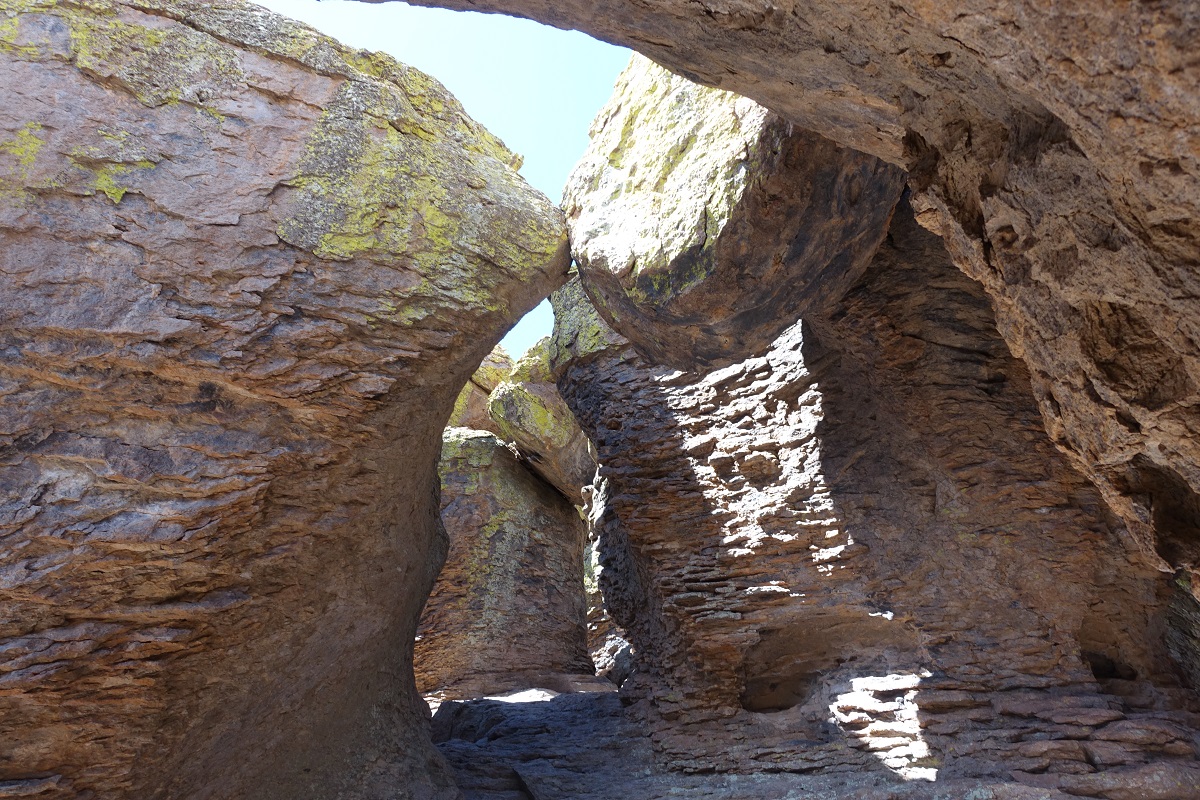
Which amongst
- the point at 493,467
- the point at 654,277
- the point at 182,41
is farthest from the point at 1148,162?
the point at 493,467

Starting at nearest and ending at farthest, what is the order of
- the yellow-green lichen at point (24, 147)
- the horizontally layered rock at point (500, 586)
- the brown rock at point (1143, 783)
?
1. the yellow-green lichen at point (24, 147)
2. the brown rock at point (1143, 783)
3. the horizontally layered rock at point (500, 586)

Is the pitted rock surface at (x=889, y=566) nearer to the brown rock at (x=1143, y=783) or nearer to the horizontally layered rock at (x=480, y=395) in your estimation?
the brown rock at (x=1143, y=783)

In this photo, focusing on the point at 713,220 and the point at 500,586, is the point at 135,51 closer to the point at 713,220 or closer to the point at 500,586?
the point at 713,220

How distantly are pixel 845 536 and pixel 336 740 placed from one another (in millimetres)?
5043

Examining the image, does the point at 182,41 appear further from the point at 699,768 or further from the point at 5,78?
the point at 699,768

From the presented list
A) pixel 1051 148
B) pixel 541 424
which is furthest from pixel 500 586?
pixel 1051 148

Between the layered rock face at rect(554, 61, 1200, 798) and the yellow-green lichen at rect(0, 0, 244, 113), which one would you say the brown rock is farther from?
the yellow-green lichen at rect(0, 0, 244, 113)

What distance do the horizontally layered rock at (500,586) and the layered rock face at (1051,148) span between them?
10803mm

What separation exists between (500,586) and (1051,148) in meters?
12.1

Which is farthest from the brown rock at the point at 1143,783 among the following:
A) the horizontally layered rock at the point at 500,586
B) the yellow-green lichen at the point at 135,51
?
the horizontally layered rock at the point at 500,586

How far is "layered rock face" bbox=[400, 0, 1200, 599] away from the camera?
212cm

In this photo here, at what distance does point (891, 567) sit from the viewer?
7598mm

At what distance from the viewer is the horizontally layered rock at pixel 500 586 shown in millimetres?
12922

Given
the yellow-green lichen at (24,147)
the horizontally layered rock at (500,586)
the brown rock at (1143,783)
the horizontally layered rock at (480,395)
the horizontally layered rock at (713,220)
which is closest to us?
the yellow-green lichen at (24,147)
